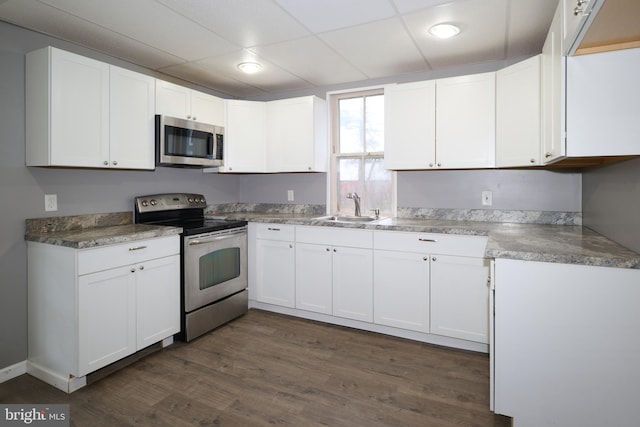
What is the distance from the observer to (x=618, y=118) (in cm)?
153

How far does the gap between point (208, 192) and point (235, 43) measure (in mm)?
1721

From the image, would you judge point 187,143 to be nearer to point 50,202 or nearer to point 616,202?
point 50,202

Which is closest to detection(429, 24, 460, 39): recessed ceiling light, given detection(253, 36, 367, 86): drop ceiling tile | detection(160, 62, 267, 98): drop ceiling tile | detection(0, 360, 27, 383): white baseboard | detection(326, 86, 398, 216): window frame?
detection(253, 36, 367, 86): drop ceiling tile

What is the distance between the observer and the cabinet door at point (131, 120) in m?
2.57

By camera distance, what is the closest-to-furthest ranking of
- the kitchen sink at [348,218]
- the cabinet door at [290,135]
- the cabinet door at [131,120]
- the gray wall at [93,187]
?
1. the gray wall at [93,187]
2. the cabinet door at [131,120]
3. the kitchen sink at [348,218]
4. the cabinet door at [290,135]

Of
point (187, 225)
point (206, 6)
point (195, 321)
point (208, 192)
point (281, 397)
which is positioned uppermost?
point (206, 6)

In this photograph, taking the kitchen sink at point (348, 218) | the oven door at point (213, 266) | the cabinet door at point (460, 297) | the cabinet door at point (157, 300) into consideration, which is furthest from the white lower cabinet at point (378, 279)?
the cabinet door at point (157, 300)

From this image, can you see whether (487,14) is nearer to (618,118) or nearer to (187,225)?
(618,118)

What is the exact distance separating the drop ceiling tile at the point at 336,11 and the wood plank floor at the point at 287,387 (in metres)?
2.29

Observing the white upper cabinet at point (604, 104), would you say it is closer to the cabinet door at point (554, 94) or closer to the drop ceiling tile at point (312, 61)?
the cabinet door at point (554, 94)

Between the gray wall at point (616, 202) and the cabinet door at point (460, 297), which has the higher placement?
the gray wall at point (616, 202)

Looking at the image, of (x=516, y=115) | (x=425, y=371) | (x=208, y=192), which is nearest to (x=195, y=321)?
(x=208, y=192)

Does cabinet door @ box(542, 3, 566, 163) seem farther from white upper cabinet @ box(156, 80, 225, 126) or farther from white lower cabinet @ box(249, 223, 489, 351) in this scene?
white upper cabinet @ box(156, 80, 225, 126)

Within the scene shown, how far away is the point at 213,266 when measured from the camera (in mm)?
3053
